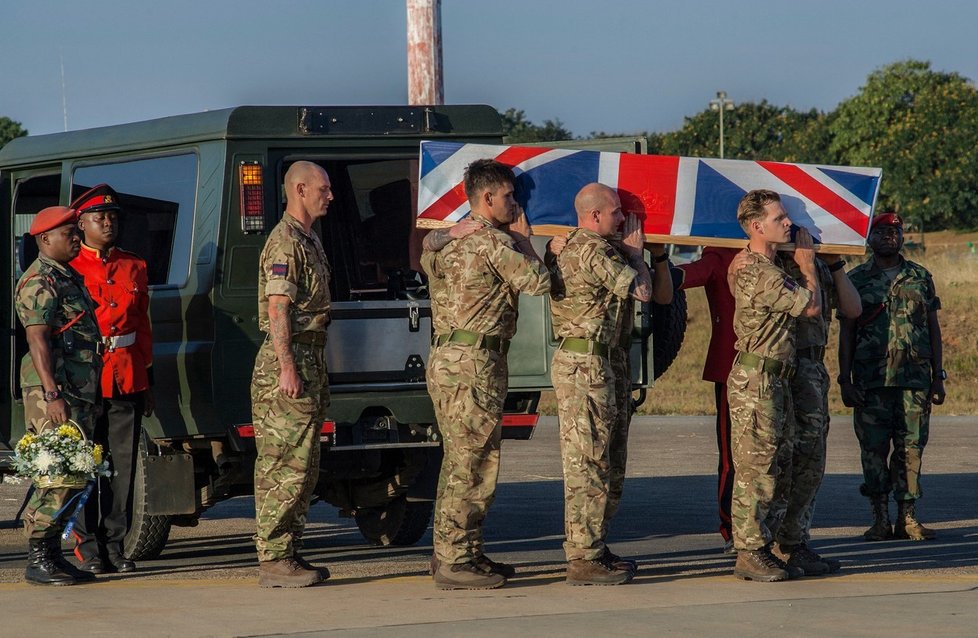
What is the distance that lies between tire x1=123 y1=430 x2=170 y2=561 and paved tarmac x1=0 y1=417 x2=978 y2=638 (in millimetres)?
108

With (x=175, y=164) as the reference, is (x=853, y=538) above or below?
below

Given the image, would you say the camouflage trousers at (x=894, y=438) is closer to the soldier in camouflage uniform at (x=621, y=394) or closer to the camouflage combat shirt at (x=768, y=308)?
the camouflage combat shirt at (x=768, y=308)

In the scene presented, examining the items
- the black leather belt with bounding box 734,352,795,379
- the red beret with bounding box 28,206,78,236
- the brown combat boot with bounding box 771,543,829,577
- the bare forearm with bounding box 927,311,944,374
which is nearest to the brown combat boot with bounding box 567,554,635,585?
the brown combat boot with bounding box 771,543,829,577

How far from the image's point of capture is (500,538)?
9.47m

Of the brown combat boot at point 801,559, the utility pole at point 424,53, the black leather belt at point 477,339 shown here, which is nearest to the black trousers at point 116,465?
the black leather belt at point 477,339

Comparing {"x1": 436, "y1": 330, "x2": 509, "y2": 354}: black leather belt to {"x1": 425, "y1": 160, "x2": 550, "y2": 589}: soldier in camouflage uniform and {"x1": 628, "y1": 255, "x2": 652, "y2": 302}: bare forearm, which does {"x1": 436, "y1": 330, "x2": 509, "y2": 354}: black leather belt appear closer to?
{"x1": 425, "y1": 160, "x2": 550, "y2": 589}: soldier in camouflage uniform

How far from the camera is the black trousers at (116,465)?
7867mm

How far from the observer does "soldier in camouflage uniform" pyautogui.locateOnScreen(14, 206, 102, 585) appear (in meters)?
7.39

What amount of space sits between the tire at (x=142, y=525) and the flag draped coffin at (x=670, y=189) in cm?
201

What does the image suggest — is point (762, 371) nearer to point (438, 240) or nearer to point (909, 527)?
point (438, 240)

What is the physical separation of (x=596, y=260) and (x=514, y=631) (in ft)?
6.17

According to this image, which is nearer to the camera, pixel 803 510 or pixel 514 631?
pixel 514 631

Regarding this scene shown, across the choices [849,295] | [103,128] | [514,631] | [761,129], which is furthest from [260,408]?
[761,129]

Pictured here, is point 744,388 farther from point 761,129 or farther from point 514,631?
point 761,129
